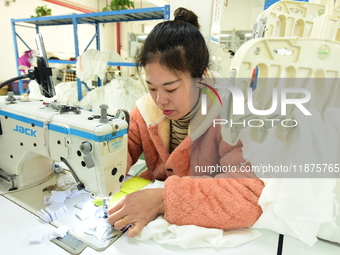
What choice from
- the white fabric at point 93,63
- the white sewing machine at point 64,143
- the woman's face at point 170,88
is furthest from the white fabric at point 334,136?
the white fabric at point 93,63

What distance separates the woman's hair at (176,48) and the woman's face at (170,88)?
2 cm

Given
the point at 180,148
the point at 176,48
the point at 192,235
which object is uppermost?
the point at 176,48

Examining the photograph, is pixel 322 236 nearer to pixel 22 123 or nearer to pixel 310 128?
pixel 310 128

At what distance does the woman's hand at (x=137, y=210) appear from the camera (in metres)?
0.62

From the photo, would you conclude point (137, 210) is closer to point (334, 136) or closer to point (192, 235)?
point (192, 235)

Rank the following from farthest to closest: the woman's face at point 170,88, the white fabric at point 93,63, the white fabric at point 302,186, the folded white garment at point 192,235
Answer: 1. the white fabric at point 93,63
2. the woman's face at point 170,88
3. the folded white garment at point 192,235
4. the white fabric at point 302,186

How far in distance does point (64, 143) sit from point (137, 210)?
0.29 m

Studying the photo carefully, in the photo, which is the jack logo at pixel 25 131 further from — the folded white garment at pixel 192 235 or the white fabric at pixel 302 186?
the white fabric at pixel 302 186

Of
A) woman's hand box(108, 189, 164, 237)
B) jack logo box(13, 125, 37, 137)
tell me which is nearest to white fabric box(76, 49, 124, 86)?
jack logo box(13, 125, 37, 137)

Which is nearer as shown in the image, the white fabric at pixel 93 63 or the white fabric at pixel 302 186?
the white fabric at pixel 302 186

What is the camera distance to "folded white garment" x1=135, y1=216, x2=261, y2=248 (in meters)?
0.58

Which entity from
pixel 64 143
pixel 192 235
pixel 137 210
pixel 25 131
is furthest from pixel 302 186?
pixel 25 131

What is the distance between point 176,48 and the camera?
73 centimetres

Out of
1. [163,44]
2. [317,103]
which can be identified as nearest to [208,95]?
[163,44]
